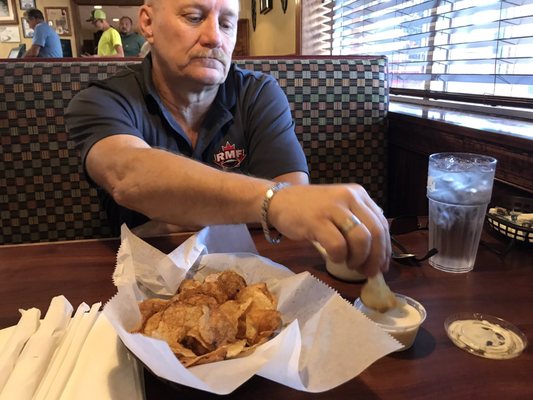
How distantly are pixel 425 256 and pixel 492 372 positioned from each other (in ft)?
1.10

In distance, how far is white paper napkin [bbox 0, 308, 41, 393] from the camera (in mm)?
526

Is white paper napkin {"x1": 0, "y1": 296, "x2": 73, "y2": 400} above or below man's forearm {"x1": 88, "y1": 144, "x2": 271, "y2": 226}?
below

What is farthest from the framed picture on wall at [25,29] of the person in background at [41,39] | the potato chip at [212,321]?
the potato chip at [212,321]

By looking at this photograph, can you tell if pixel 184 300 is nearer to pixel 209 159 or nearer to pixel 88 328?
pixel 88 328

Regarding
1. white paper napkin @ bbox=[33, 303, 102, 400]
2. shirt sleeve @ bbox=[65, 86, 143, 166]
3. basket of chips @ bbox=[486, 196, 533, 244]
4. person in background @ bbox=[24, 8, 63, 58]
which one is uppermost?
person in background @ bbox=[24, 8, 63, 58]

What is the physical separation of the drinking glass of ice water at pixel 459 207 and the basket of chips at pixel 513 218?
0.09 metres

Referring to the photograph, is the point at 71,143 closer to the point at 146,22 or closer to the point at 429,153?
the point at 146,22

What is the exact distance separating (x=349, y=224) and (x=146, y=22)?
1.01 metres

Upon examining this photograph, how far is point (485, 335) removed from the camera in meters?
0.61

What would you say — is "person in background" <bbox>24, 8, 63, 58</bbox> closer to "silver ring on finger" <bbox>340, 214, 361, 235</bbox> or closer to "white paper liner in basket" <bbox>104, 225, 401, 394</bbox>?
"white paper liner in basket" <bbox>104, 225, 401, 394</bbox>

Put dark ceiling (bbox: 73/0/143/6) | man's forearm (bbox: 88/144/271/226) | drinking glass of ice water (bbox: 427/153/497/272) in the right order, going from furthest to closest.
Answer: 1. dark ceiling (bbox: 73/0/143/6)
2. drinking glass of ice water (bbox: 427/153/497/272)
3. man's forearm (bbox: 88/144/271/226)

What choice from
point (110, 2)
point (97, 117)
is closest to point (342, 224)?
point (97, 117)

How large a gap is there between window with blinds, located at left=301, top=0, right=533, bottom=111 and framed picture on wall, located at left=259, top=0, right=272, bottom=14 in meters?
2.23

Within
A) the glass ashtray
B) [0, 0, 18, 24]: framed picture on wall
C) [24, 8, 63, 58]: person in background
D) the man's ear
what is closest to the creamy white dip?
the glass ashtray
